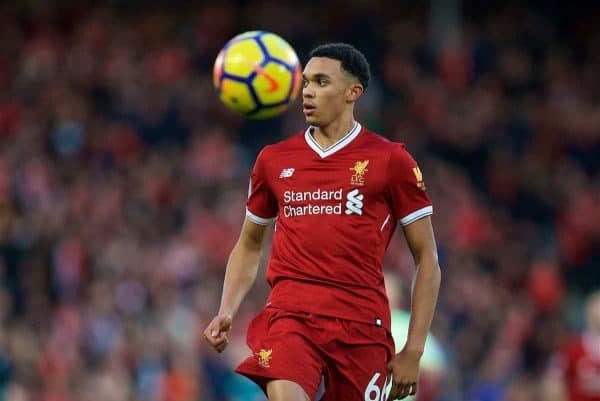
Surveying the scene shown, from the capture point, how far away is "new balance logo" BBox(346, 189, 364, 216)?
6051 millimetres

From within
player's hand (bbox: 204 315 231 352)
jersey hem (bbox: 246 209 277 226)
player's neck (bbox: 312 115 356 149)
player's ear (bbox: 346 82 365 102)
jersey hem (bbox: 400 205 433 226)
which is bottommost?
player's hand (bbox: 204 315 231 352)

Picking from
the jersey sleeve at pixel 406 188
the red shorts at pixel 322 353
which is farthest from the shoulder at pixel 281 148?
the red shorts at pixel 322 353

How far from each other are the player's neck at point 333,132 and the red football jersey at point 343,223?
0.17 feet

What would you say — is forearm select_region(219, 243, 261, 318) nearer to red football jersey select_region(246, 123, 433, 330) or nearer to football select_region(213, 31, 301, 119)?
red football jersey select_region(246, 123, 433, 330)

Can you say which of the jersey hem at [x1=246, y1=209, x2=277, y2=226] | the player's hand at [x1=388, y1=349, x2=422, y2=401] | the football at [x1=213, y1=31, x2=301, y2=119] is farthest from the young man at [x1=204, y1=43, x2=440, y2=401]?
the football at [x1=213, y1=31, x2=301, y2=119]

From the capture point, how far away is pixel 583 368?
9.40 meters

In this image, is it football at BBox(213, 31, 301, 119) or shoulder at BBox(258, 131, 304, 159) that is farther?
football at BBox(213, 31, 301, 119)

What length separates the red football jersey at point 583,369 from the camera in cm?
935

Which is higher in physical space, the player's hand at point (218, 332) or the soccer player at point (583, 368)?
the player's hand at point (218, 332)

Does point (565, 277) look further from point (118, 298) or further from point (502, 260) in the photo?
point (118, 298)

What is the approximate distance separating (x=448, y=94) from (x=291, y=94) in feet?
36.3

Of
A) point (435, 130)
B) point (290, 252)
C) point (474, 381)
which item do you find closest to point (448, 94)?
point (435, 130)

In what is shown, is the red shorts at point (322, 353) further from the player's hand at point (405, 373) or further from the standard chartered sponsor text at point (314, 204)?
the standard chartered sponsor text at point (314, 204)

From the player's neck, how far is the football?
3.70 feet
